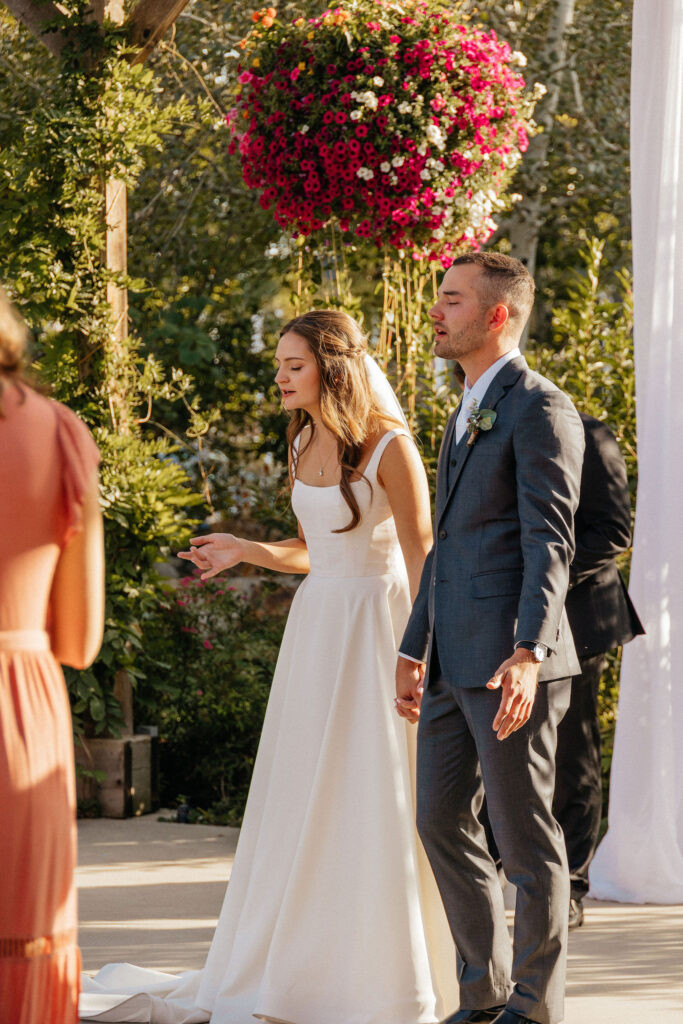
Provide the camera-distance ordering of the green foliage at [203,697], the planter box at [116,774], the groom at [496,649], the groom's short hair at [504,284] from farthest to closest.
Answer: the green foliage at [203,697] < the planter box at [116,774] < the groom's short hair at [504,284] < the groom at [496,649]

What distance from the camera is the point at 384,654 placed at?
3.29 meters

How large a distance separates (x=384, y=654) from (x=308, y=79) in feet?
8.56

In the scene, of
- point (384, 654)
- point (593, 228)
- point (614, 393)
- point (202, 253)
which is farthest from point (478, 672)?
point (593, 228)

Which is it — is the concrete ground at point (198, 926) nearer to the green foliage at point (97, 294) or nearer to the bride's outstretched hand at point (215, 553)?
the green foliage at point (97, 294)

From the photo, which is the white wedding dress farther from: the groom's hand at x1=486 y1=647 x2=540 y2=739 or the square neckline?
the groom's hand at x1=486 y1=647 x2=540 y2=739

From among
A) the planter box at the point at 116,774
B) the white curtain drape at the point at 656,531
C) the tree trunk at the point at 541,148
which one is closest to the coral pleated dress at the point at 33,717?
the white curtain drape at the point at 656,531

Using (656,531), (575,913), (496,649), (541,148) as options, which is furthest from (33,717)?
(541,148)

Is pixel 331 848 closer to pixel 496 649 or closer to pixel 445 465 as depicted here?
pixel 496 649

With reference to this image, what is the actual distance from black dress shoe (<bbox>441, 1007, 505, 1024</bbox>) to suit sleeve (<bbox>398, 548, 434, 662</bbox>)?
852 millimetres

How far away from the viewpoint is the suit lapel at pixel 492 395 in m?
2.93

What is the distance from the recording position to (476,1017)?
2908 mm

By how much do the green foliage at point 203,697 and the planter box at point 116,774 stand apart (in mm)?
301

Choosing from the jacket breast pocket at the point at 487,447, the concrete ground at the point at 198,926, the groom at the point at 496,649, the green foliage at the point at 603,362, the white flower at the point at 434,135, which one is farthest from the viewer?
the green foliage at the point at 603,362

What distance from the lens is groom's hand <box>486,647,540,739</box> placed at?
2633mm
